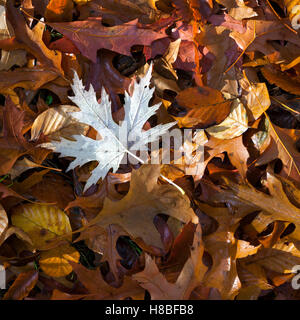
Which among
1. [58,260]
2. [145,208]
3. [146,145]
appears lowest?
[58,260]

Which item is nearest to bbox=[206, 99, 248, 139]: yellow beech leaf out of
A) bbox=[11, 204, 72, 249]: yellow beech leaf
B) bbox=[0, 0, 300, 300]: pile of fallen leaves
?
bbox=[0, 0, 300, 300]: pile of fallen leaves

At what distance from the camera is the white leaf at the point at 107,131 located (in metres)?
1.23

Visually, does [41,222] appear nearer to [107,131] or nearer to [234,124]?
[107,131]

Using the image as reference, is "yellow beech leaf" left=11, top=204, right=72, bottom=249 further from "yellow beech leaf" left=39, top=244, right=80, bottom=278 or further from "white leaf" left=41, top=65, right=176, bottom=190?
"white leaf" left=41, top=65, right=176, bottom=190

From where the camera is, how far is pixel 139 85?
124cm

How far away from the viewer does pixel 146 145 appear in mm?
1305

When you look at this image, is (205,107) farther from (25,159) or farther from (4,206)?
(4,206)

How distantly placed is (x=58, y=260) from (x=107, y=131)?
501 mm

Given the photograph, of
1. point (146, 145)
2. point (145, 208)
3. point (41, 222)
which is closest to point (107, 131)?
point (146, 145)

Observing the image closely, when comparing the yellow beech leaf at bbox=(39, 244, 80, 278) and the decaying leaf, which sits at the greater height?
the decaying leaf

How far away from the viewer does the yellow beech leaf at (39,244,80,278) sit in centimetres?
133

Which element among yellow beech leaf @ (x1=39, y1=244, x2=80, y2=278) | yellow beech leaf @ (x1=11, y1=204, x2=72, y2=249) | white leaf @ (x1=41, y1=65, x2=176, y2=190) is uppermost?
white leaf @ (x1=41, y1=65, x2=176, y2=190)

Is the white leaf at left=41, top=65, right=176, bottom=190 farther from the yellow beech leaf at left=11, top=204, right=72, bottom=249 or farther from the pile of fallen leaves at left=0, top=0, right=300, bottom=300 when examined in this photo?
the yellow beech leaf at left=11, top=204, right=72, bottom=249

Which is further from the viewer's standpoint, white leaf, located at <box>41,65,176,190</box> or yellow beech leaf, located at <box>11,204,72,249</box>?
yellow beech leaf, located at <box>11,204,72,249</box>
